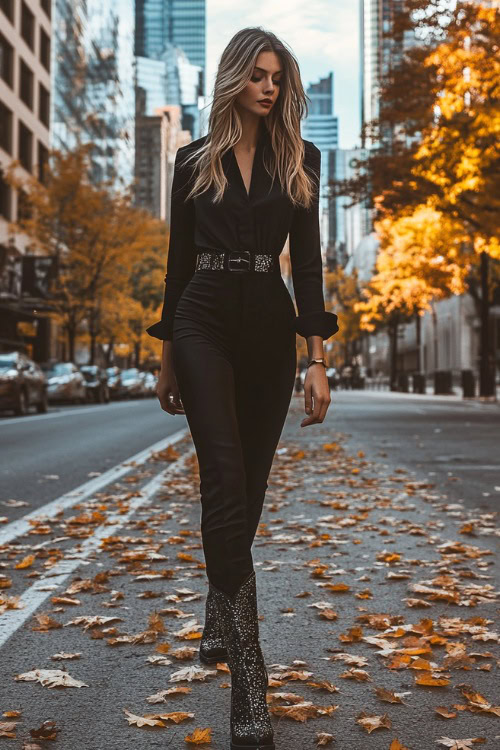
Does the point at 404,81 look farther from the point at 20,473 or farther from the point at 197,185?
the point at 197,185

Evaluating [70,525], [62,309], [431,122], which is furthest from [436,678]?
[62,309]

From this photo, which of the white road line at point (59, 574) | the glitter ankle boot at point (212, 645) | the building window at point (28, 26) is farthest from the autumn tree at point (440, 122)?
the building window at point (28, 26)

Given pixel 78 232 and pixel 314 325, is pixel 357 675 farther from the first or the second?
pixel 78 232

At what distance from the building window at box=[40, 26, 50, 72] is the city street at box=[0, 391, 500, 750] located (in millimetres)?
48159

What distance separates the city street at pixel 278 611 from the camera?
11.2 ft

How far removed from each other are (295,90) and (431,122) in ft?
66.0

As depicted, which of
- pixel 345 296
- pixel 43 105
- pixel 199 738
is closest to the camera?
pixel 199 738

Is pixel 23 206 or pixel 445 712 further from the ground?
pixel 23 206

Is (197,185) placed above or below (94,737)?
above

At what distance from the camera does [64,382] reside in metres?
33.8

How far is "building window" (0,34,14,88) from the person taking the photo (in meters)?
46.5

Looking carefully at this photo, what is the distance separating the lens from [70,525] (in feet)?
25.0

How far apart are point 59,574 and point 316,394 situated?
294cm

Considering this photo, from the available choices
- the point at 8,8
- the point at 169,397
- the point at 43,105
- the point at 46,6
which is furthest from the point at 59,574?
the point at 46,6
